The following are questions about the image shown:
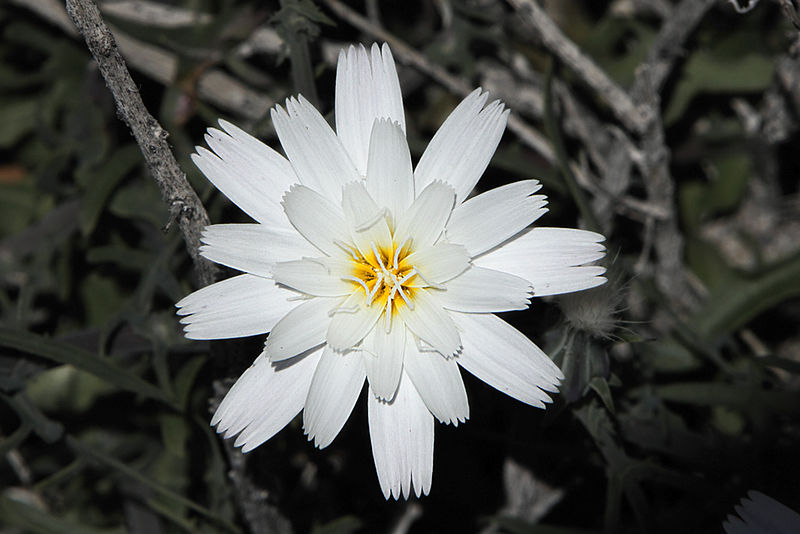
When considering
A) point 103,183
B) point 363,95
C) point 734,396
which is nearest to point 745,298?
point 734,396

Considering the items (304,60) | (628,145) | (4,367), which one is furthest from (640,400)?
(4,367)

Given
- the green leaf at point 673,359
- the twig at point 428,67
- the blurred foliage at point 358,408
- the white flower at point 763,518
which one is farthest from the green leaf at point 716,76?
the white flower at point 763,518

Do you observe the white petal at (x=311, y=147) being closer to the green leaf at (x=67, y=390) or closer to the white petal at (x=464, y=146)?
the white petal at (x=464, y=146)

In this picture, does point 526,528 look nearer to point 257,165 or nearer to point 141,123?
point 257,165

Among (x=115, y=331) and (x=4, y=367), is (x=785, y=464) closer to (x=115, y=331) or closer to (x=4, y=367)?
(x=115, y=331)

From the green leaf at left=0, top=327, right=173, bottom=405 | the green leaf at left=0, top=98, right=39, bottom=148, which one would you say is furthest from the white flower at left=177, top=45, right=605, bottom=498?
the green leaf at left=0, top=98, right=39, bottom=148
